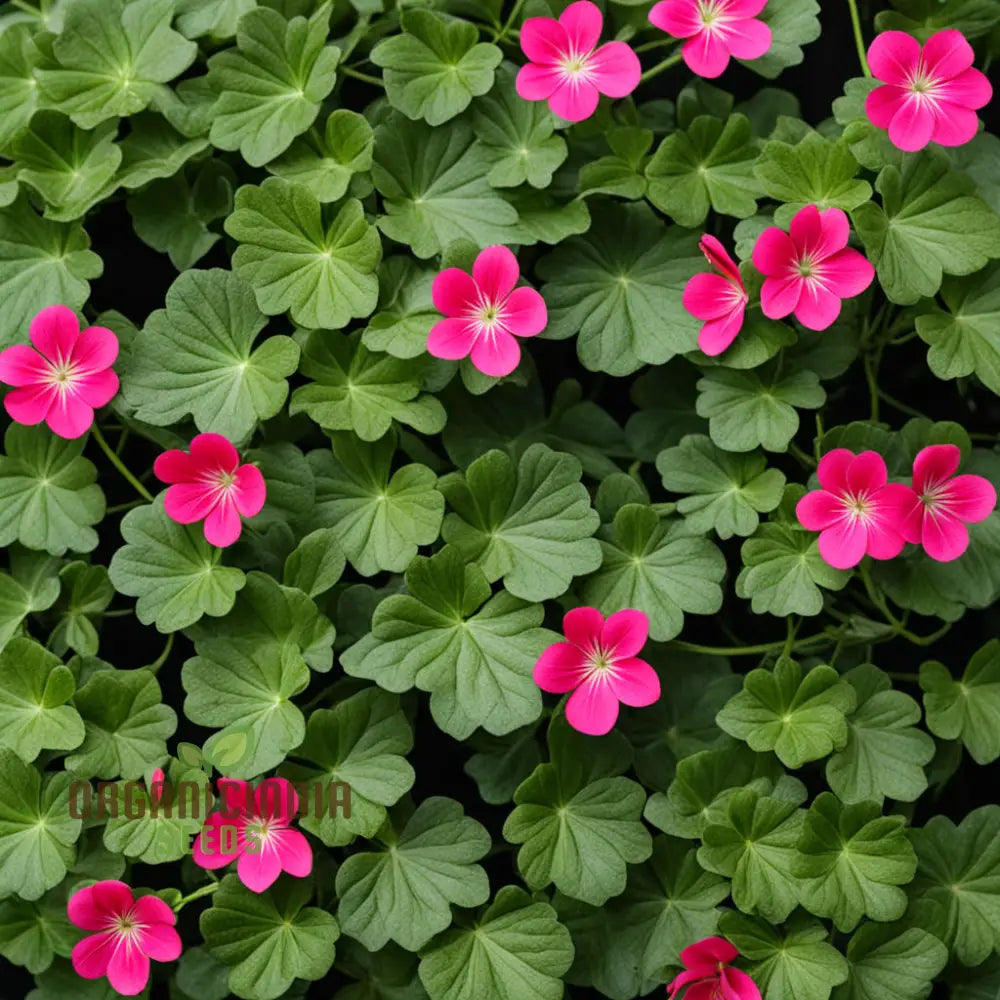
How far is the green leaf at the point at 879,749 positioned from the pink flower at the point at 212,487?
22.3 inches

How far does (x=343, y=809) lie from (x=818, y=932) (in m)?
0.44

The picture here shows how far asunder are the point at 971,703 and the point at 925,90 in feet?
1.87

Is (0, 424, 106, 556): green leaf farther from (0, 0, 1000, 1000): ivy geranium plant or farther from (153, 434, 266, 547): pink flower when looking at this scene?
(153, 434, 266, 547): pink flower

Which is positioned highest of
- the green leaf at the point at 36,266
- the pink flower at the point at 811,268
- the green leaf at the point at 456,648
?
the pink flower at the point at 811,268

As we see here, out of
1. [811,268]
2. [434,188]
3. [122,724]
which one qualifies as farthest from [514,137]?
[122,724]

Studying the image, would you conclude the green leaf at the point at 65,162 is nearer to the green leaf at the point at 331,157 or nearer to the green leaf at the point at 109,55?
the green leaf at the point at 109,55

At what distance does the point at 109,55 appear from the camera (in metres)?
1.24

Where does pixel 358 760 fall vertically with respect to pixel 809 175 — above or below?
below

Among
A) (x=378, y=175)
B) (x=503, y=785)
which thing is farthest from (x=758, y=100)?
(x=503, y=785)

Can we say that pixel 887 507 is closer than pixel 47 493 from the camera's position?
Yes

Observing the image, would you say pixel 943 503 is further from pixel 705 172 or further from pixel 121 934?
pixel 121 934

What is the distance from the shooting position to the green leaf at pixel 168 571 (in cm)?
112

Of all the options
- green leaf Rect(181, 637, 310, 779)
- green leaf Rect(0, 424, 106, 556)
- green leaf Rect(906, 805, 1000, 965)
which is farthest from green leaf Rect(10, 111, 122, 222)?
green leaf Rect(906, 805, 1000, 965)

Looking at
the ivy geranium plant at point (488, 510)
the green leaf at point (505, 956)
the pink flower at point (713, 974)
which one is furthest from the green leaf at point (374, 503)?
the pink flower at point (713, 974)
